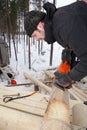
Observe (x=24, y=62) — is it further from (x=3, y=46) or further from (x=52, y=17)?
(x=52, y=17)

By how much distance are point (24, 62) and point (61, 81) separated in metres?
8.61

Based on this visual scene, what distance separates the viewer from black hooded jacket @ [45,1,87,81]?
5.76 feet

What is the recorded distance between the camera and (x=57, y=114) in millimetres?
2016

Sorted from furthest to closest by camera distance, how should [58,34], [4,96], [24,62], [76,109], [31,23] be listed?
[24,62] < [4,96] < [76,109] < [31,23] < [58,34]

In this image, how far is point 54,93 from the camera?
2.25 m

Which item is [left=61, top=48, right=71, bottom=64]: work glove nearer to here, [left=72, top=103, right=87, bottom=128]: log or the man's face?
the man's face

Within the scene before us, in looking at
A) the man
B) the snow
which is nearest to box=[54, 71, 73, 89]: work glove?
the man

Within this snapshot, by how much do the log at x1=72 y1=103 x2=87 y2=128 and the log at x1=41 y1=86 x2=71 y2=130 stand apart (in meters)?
0.25

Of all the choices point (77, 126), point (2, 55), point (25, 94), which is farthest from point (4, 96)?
point (2, 55)

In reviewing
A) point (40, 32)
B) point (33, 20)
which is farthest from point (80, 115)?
point (33, 20)

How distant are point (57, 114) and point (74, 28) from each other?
0.75 m

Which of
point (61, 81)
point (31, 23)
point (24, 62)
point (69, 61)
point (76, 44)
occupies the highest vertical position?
point (31, 23)

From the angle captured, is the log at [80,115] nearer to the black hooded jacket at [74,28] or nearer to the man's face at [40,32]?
the black hooded jacket at [74,28]

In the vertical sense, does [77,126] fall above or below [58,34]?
below
